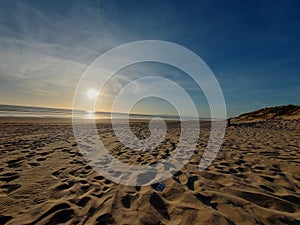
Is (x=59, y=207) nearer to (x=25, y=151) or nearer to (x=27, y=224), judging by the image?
(x=27, y=224)

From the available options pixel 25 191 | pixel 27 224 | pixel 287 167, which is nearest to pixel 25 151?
pixel 25 191

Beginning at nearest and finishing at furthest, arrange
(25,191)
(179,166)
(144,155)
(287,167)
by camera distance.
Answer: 1. (25,191)
2. (287,167)
3. (179,166)
4. (144,155)

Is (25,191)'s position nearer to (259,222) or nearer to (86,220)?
(86,220)

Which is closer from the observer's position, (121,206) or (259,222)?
(259,222)

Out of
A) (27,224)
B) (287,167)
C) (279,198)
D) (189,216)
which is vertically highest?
(287,167)

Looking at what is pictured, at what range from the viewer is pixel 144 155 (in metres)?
5.28

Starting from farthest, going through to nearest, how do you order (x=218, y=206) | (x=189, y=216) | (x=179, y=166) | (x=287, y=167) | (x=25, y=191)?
(x=179, y=166), (x=287, y=167), (x=25, y=191), (x=218, y=206), (x=189, y=216)

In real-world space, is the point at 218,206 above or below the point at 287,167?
below

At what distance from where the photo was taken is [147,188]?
10.00 ft

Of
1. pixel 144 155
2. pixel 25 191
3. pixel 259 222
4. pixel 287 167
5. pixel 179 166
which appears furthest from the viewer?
pixel 144 155

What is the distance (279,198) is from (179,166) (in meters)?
2.01

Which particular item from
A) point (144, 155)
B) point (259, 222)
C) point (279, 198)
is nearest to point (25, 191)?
point (144, 155)

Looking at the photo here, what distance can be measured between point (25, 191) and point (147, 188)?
2.08 metres

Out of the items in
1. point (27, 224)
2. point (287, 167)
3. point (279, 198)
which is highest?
point (287, 167)
